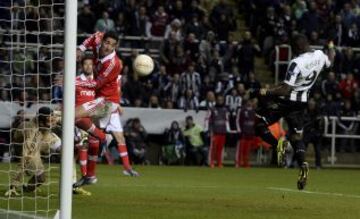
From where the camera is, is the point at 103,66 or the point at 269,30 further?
the point at 269,30

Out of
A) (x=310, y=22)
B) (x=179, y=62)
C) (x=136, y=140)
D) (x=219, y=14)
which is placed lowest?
(x=136, y=140)

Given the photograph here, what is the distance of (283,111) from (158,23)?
45.1 ft

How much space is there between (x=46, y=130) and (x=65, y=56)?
198 inches

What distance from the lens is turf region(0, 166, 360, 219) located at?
1195 cm

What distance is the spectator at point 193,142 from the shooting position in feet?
90.0

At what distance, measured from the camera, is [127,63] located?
28375 millimetres

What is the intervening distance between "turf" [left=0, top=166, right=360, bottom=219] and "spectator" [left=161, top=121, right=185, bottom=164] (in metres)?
6.17

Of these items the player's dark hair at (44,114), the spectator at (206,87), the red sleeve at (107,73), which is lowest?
the player's dark hair at (44,114)

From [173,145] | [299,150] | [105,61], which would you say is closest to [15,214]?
[105,61]

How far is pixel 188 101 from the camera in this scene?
2814cm

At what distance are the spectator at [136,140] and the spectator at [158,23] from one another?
13.9 ft

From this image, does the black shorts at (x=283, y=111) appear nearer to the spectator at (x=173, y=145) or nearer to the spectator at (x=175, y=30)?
the spectator at (x=173, y=145)

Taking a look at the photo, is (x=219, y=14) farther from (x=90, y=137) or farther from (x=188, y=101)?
(x=90, y=137)

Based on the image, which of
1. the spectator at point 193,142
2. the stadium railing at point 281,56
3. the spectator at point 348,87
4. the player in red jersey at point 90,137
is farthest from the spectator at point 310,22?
the player in red jersey at point 90,137
